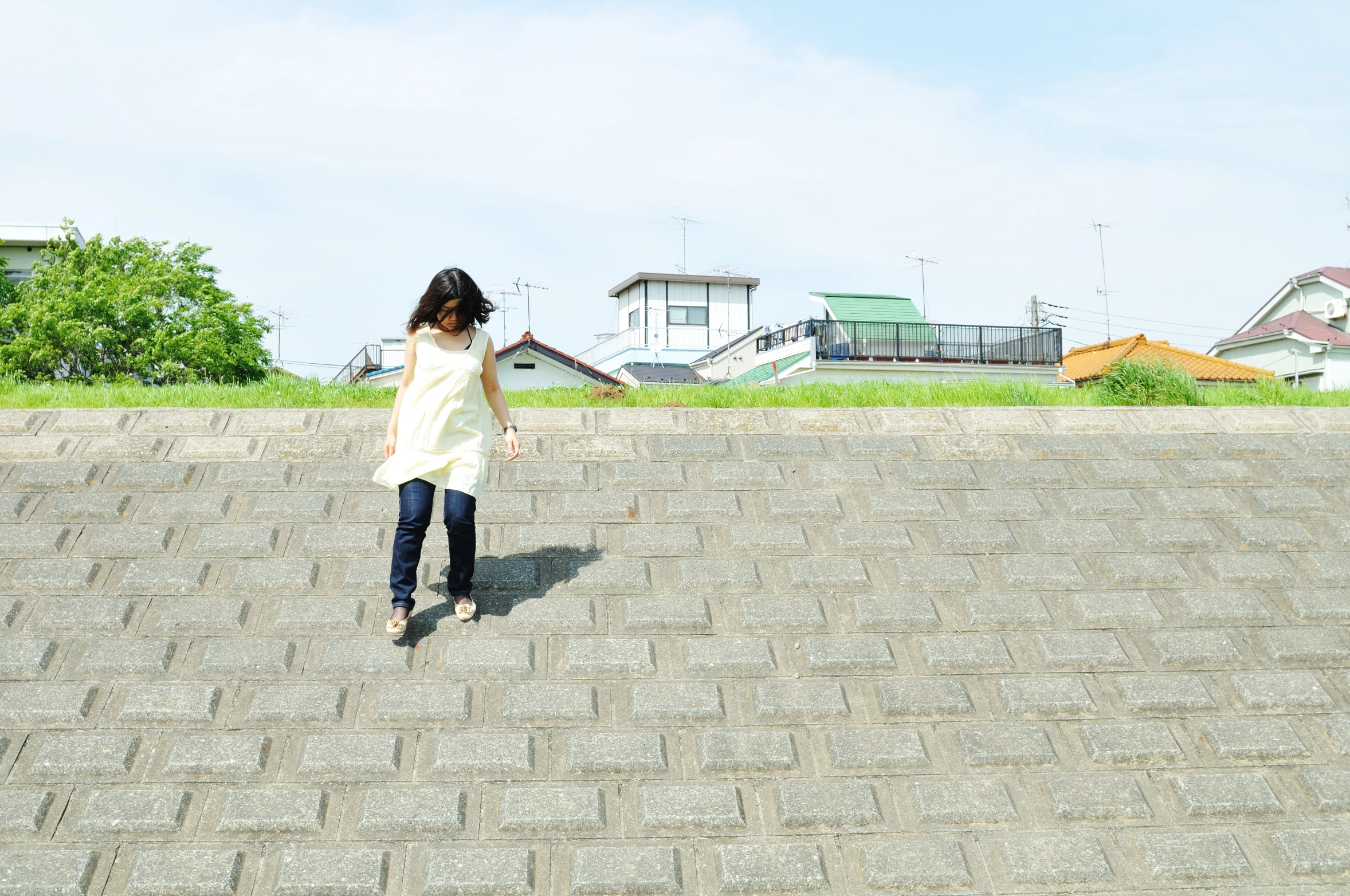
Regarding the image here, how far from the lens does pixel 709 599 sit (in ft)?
19.5

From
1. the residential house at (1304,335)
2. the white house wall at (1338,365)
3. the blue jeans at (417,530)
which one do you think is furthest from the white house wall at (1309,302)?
the blue jeans at (417,530)

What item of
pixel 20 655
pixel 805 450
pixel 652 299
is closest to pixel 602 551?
pixel 805 450

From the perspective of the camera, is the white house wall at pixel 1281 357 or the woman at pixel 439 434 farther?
the white house wall at pixel 1281 357

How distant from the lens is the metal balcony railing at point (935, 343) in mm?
23641

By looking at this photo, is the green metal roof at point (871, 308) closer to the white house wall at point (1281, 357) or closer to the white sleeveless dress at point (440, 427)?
the white house wall at point (1281, 357)

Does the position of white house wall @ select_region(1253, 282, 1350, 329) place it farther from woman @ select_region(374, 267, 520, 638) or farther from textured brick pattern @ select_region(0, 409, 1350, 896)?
woman @ select_region(374, 267, 520, 638)

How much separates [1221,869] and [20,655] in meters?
5.87

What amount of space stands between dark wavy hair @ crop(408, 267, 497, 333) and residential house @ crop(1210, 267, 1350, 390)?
27.1 metres

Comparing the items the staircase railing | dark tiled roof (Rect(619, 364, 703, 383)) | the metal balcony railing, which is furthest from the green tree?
dark tiled roof (Rect(619, 364, 703, 383))

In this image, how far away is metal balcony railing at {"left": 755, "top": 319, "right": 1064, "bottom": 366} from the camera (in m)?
23.6

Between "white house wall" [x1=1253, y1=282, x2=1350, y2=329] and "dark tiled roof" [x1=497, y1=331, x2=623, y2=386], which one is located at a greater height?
"white house wall" [x1=1253, y1=282, x2=1350, y2=329]

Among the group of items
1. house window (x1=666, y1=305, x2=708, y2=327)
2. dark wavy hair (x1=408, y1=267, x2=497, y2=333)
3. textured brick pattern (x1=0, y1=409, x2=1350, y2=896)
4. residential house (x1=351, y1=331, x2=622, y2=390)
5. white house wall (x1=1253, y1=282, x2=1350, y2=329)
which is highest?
house window (x1=666, y1=305, x2=708, y2=327)

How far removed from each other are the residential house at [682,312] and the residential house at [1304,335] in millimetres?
22028

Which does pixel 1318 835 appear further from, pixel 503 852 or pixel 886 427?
pixel 886 427
